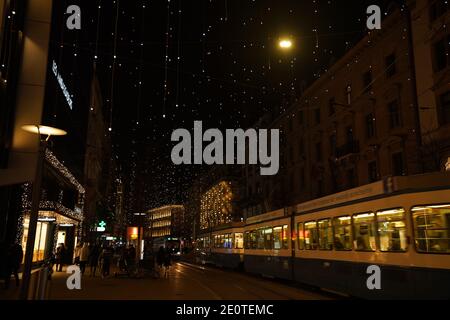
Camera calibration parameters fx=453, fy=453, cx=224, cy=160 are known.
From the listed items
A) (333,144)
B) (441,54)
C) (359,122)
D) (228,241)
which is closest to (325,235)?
(441,54)

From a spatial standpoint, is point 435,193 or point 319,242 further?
point 319,242

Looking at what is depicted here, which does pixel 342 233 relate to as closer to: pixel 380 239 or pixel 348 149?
pixel 380 239

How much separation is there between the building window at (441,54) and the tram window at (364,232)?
12104 millimetres

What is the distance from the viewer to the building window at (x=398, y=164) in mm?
24328

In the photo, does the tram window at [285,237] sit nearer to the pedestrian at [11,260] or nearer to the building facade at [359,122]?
the building facade at [359,122]

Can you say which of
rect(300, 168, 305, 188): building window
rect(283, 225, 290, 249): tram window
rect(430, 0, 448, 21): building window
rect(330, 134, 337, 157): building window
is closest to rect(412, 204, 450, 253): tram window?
rect(283, 225, 290, 249): tram window

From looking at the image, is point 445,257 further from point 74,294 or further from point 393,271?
point 74,294

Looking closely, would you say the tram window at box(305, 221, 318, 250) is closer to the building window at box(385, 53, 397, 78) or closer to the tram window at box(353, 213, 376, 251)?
the tram window at box(353, 213, 376, 251)

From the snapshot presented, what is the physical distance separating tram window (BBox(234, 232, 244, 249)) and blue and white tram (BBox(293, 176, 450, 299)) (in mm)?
10596

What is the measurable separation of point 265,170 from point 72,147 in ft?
75.5

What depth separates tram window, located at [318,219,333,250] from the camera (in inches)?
545

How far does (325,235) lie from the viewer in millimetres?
14242

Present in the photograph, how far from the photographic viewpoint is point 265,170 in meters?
47.7

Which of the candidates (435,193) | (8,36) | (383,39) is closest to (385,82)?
(383,39)
